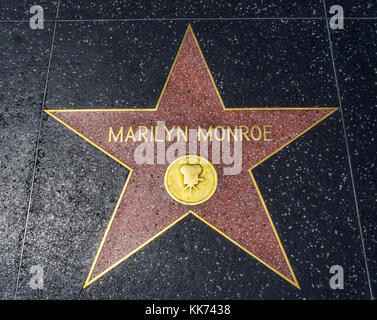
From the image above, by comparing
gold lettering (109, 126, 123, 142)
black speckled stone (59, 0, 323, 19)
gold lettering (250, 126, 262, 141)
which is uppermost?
black speckled stone (59, 0, 323, 19)

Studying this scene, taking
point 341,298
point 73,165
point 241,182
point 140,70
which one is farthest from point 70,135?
point 341,298

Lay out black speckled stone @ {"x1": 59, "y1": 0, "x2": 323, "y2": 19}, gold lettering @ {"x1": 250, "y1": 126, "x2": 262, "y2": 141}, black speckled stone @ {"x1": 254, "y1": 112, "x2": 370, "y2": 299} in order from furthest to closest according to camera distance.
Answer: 1. black speckled stone @ {"x1": 59, "y1": 0, "x2": 323, "y2": 19}
2. gold lettering @ {"x1": 250, "y1": 126, "x2": 262, "y2": 141}
3. black speckled stone @ {"x1": 254, "y1": 112, "x2": 370, "y2": 299}

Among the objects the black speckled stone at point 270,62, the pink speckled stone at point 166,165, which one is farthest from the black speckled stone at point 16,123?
the black speckled stone at point 270,62

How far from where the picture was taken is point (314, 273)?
1.49 meters

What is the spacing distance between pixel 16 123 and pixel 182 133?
92cm

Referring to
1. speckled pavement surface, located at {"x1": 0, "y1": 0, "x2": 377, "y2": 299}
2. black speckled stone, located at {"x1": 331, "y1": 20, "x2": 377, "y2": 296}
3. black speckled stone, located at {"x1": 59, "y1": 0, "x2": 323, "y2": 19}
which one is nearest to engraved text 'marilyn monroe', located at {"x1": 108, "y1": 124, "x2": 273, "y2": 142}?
speckled pavement surface, located at {"x1": 0, "y1": 0, "x2": 377, "y2": 299}

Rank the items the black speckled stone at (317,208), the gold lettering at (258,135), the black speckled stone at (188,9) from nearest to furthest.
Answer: the black speckled stone at (317,208)
the gold lettering at (258,135)
the black speckled stone at (188,9)

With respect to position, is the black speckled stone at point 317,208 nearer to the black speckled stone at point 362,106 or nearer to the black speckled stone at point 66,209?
the black speckled stone at point 362,106

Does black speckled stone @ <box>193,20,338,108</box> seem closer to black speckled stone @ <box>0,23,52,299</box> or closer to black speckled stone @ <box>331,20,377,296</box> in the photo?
black speckled stone @ <box>331,20,377,296</box>

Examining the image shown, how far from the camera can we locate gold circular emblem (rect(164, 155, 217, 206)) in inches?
61.4

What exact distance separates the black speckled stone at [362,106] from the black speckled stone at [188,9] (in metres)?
0.26

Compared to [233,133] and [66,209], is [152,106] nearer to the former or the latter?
[233,133]

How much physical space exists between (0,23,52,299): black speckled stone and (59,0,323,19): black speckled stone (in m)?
0.27

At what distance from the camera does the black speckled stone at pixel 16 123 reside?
155 centimetres
